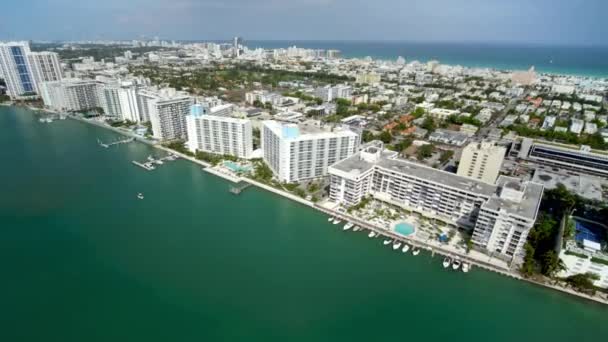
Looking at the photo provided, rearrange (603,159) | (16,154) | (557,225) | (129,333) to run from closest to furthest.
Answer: (129,333)
(557,225)
(603,159)
(16,154)

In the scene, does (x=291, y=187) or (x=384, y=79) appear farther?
(x=384, y=79)

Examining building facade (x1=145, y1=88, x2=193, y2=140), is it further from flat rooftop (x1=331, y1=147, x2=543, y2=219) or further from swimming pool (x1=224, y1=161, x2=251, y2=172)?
flat rooftop (x1=331, y1=147, x2=543, y2=219)

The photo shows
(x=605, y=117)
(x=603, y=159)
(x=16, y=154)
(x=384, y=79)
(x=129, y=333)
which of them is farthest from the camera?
(x=384, y=79)

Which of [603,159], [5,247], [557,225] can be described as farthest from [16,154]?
[603,159]

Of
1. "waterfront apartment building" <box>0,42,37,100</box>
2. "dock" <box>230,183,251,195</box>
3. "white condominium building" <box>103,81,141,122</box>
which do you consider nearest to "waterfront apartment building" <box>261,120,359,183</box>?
"dock" <box>230,183,251,195</box>

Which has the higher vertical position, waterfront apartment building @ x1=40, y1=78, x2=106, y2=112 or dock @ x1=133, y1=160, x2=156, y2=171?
waterfront apartment building @ x1=40, y1=78, x2=106, y2=112

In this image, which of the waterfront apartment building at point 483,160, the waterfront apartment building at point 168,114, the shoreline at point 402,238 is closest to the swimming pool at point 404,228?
the shoreline at point 402,238

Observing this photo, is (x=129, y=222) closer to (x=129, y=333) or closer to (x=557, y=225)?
(x=129, y=333)
